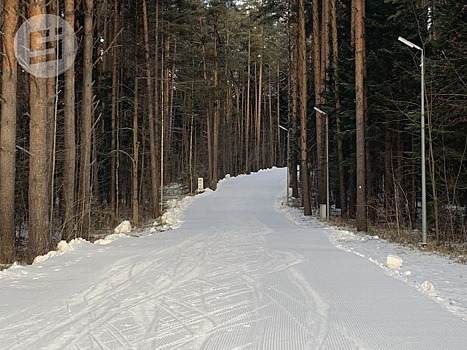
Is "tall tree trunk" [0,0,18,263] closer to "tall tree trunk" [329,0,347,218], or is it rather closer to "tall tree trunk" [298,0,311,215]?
"tall tree trunk" [329,0,347,218]

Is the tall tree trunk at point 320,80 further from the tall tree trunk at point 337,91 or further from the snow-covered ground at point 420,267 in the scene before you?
the snow-covered ground at point 420,267

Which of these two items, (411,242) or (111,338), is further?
(411,242)

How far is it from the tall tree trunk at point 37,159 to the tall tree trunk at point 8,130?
50 centimetres

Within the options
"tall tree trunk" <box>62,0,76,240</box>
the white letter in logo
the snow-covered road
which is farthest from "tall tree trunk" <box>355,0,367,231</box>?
the white letter in logo

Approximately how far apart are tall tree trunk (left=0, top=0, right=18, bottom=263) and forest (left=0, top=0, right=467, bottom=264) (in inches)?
1.1

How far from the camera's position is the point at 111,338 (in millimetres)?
5289

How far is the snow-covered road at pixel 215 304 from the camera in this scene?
529cm

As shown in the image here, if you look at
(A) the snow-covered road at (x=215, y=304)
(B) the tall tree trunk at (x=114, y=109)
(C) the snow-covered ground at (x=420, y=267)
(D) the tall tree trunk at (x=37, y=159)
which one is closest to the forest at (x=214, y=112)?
(D) the tall tree trunk at (x=37, y=159)

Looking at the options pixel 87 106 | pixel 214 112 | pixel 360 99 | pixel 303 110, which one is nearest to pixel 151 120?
pixel 303 110

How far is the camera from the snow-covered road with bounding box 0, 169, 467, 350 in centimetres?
529

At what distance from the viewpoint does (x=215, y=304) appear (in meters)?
6.89

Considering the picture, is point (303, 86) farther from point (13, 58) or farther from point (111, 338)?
point (111, 338)

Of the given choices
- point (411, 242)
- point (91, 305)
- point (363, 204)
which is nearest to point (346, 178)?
point (363, 204)

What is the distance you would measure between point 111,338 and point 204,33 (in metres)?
38.0
